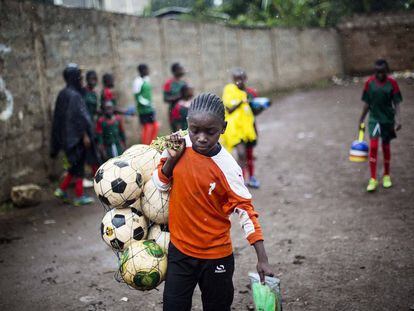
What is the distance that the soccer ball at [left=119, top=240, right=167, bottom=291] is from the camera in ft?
9.07

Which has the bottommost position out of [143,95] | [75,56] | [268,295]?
[268,295]

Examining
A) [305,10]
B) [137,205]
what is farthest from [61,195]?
[305,10]

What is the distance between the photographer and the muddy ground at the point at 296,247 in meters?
3.86

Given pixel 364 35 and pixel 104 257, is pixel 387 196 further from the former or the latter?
pixel 364 35

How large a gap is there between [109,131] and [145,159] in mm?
4721

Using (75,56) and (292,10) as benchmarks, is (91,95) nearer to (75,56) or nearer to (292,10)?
(75,56)

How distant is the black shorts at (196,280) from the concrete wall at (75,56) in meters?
4.73

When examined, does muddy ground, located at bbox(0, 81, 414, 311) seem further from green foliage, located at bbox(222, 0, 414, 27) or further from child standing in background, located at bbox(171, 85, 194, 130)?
green foliage, located at bbox(222, 0, 414, 27)

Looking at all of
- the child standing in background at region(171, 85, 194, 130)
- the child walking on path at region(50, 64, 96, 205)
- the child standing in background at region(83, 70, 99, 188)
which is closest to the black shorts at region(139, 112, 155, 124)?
the child standing in background at region(171, 85, 194, 130)

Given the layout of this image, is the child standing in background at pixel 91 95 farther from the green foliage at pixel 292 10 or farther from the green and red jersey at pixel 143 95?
the green foliage at pixel 292 10

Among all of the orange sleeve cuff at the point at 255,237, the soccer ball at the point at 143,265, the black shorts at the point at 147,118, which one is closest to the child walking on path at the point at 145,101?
the black shorts at the point at 147,118

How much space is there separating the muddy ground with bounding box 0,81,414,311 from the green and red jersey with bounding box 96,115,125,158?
1.26m

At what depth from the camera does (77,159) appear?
22.0ft

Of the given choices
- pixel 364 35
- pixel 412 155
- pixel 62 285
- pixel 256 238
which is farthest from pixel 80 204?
pixel 364 35
